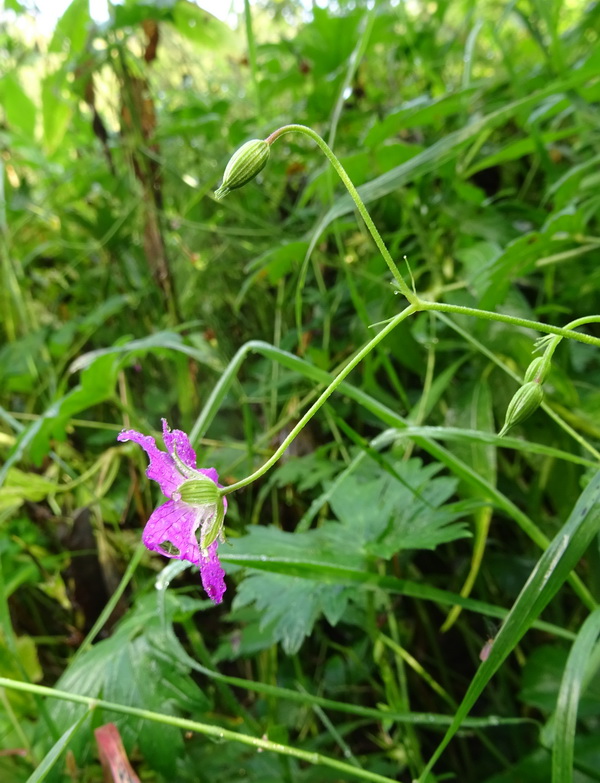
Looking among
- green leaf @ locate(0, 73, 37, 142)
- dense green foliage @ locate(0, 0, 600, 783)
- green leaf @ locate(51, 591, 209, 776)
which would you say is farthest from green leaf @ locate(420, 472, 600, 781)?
green leaf @ locate(0, 73, 37, 142)

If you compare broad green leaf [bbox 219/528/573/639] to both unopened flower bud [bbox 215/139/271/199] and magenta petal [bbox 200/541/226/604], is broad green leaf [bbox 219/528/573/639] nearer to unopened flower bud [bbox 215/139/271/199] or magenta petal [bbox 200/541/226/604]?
magenta petal [bbox 200/541/226/604]

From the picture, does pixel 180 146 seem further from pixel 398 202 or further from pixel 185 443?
pixel 185 443

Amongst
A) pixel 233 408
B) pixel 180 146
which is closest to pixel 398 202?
pixel 233 408

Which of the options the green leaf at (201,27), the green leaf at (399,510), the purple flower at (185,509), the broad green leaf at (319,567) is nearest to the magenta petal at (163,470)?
the purple flower at (185,509)

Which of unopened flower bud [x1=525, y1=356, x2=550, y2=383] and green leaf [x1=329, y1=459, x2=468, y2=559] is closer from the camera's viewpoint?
unopened flower bud [x1=525, y1=356, x2=550, y2=383]

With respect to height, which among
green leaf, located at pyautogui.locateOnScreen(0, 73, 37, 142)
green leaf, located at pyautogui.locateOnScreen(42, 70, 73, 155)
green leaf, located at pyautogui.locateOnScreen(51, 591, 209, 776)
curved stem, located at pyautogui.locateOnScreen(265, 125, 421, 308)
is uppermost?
green leaf, located at pyautogui.locateOnScreen(0, 73, 37, 142)

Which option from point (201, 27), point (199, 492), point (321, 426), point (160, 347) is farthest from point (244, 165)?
point (201, 27)

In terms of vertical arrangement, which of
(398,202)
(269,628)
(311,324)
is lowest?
(269,628)
